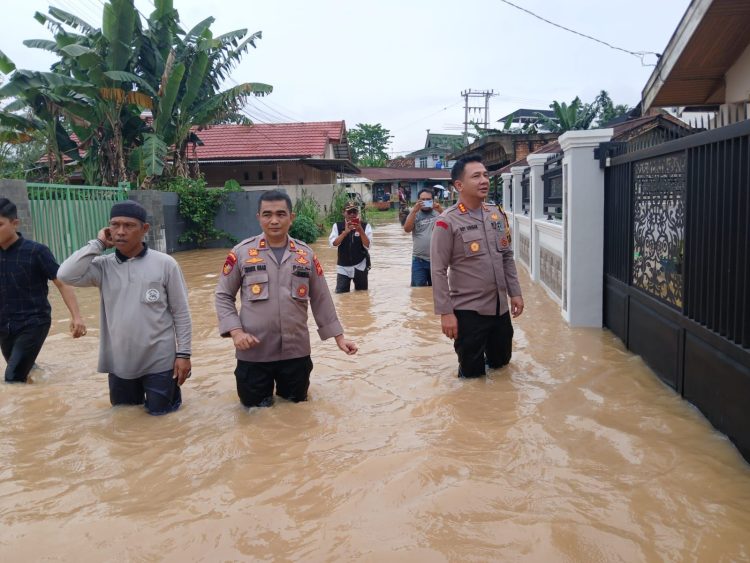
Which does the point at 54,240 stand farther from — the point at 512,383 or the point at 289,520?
the point at 289,520

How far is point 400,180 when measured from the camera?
53.0m

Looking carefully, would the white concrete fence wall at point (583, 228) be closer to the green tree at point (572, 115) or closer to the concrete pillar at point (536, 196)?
the concrete pillar at point (536, 196)

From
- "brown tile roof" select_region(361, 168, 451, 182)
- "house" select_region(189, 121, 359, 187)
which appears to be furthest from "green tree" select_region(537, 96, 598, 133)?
"brown tile roof" select_region(361, 168, 451, 182)

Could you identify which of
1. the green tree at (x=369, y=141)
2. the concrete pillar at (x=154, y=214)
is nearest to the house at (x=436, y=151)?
the green tree at (x=369, y=141)

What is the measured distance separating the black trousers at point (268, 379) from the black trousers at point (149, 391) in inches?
18.6

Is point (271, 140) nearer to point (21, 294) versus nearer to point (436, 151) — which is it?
point (21, 294)

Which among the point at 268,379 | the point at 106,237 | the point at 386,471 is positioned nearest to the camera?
the point at 386,471

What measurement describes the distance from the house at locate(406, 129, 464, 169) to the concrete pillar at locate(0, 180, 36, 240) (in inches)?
2135

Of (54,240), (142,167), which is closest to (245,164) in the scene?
(142,167)

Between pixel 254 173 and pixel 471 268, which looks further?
pixel 254 173

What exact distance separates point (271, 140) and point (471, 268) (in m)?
25.2

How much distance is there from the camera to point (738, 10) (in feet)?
22.5

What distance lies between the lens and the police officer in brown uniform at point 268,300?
14.5ft

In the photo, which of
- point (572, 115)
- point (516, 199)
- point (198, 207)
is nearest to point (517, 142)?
point (572, 115)
